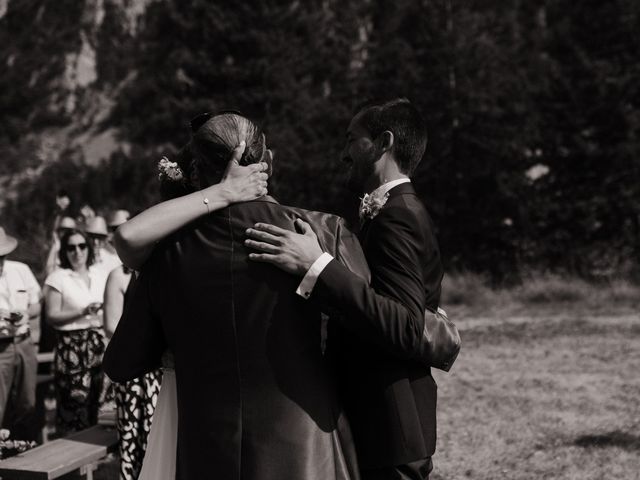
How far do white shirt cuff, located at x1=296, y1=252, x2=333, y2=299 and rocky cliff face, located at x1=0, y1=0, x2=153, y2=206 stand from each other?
3415cm

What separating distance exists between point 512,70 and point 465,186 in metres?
4.35

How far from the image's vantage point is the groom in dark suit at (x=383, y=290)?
7.58 ft

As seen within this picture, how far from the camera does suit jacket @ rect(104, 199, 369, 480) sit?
91.7 inches

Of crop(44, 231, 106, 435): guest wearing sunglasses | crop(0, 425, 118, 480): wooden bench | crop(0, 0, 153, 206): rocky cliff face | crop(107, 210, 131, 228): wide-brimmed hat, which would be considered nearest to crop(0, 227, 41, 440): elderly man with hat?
crop(44, 231, 106, 435): guest wearing sunglasses

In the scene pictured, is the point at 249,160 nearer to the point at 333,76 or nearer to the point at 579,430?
the point at 579,430

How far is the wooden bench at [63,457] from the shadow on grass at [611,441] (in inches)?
146

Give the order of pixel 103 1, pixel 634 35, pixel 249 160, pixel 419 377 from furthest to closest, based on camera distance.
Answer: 1. pixel 103 1
2. pixel 634 35
3. pixel 419 377
4. pixel 249 160

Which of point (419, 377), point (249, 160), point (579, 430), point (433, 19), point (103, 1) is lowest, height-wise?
point (579, 430)

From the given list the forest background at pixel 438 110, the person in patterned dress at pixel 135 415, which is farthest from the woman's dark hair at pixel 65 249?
the forest background at pixel 438 110

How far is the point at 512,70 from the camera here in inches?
1054

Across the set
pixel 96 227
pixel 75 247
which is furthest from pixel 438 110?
pixel 75 247

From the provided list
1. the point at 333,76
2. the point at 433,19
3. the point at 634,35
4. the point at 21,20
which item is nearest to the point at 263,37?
the point at 333,76

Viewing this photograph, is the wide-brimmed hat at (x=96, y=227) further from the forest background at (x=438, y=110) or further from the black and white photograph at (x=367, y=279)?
the forest background at (x=438, y=110)

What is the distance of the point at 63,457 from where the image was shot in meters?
4.84
